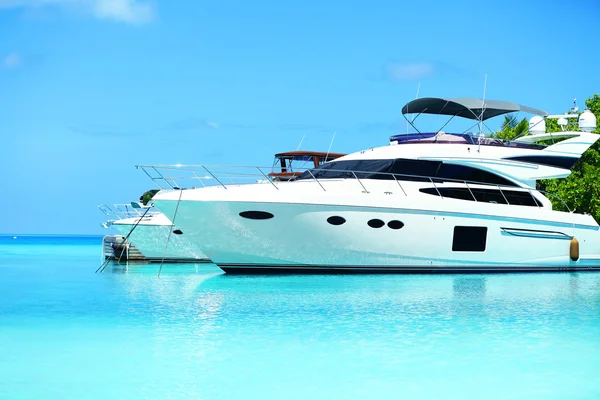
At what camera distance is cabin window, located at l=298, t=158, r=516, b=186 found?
17.4 meters

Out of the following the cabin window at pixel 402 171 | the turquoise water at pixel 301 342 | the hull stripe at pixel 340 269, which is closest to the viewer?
the turquoise water at pixel 301 342

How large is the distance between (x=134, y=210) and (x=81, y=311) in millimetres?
14024

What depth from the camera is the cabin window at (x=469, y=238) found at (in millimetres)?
17609

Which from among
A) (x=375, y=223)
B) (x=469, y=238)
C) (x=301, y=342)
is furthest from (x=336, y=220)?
(x=301, y=342)

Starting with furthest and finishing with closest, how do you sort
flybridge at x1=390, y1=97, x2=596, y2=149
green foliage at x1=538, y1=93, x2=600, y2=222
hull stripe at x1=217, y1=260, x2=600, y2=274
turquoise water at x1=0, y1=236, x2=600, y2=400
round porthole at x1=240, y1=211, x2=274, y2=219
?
green foliage at x1=538, y1=93, x2=600, y2=222 → flybridge at x1=390, y1=97, x2=596, y2=149 → hull stripe at x1=217, y1=260, x2=600, y2=274 → round porthole at x1=240, y1=211, x2=274, y2=219 → turquoise water at x1=0, y1=236, x2=600, y2=400

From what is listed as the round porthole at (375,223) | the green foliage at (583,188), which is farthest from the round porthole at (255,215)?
the green foliage at (583,188)

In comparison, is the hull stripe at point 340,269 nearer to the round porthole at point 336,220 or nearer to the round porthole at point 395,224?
the round porthole at point 395,224

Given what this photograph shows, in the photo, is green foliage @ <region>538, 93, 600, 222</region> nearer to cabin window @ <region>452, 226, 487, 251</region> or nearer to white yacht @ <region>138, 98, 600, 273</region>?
white yacht @ <region>138, 98, 600, 273</region>

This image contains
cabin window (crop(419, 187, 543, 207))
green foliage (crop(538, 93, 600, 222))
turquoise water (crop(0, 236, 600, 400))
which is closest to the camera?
turquoise water (crop(0, 236, 600, 400))

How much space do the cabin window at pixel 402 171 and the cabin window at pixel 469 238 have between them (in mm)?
1332

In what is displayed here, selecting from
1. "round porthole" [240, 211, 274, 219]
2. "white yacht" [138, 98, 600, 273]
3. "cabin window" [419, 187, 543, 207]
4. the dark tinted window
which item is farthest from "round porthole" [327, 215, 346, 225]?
the dark tinted window

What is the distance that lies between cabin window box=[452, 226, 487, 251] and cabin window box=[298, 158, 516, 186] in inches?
52.5

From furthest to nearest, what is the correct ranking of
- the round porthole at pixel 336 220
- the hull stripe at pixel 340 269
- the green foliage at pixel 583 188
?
the green foliage at pixel 583 188 → the hull stripe at pixel 340 269 → the round porthole at pixel 336 220

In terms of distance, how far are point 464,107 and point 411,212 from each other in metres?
4.98
